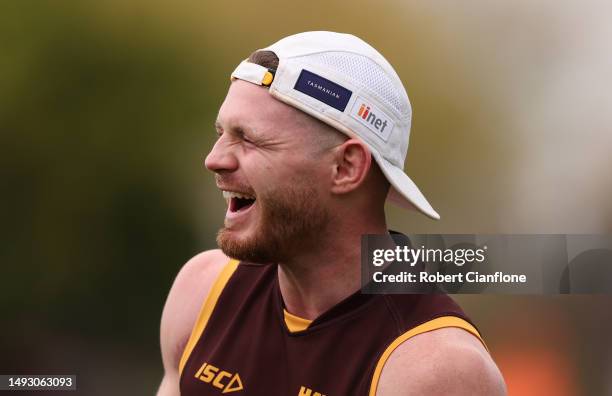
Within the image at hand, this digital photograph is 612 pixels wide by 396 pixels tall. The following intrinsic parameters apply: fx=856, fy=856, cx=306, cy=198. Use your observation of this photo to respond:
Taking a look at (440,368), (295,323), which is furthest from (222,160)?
(440,368)

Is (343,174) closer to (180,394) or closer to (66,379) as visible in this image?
(180,394)

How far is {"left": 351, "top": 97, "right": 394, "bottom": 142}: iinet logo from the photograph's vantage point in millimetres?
2967

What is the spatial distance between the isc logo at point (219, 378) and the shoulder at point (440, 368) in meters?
0.60

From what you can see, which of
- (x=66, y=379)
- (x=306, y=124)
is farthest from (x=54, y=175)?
(x=306, y=124)

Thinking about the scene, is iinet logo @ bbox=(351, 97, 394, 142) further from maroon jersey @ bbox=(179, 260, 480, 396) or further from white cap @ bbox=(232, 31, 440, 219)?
maroon jersey @ bbox=(179, 260, 480, 396)

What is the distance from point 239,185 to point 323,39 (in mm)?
599

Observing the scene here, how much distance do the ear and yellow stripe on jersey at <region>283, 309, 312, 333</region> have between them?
0.50 meters

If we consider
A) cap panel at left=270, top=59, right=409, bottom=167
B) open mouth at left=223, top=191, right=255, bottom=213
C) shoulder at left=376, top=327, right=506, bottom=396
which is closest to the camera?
shoulder at left=376, top=327, right=506, bottom=396

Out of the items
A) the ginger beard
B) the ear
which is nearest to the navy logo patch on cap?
the ear

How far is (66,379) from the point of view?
17.5 ft

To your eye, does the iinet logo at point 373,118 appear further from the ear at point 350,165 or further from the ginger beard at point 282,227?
the ginger beard at point 282,227

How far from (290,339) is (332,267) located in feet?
1.02

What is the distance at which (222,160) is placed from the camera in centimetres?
296

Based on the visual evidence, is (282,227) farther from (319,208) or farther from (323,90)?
(323,90)
